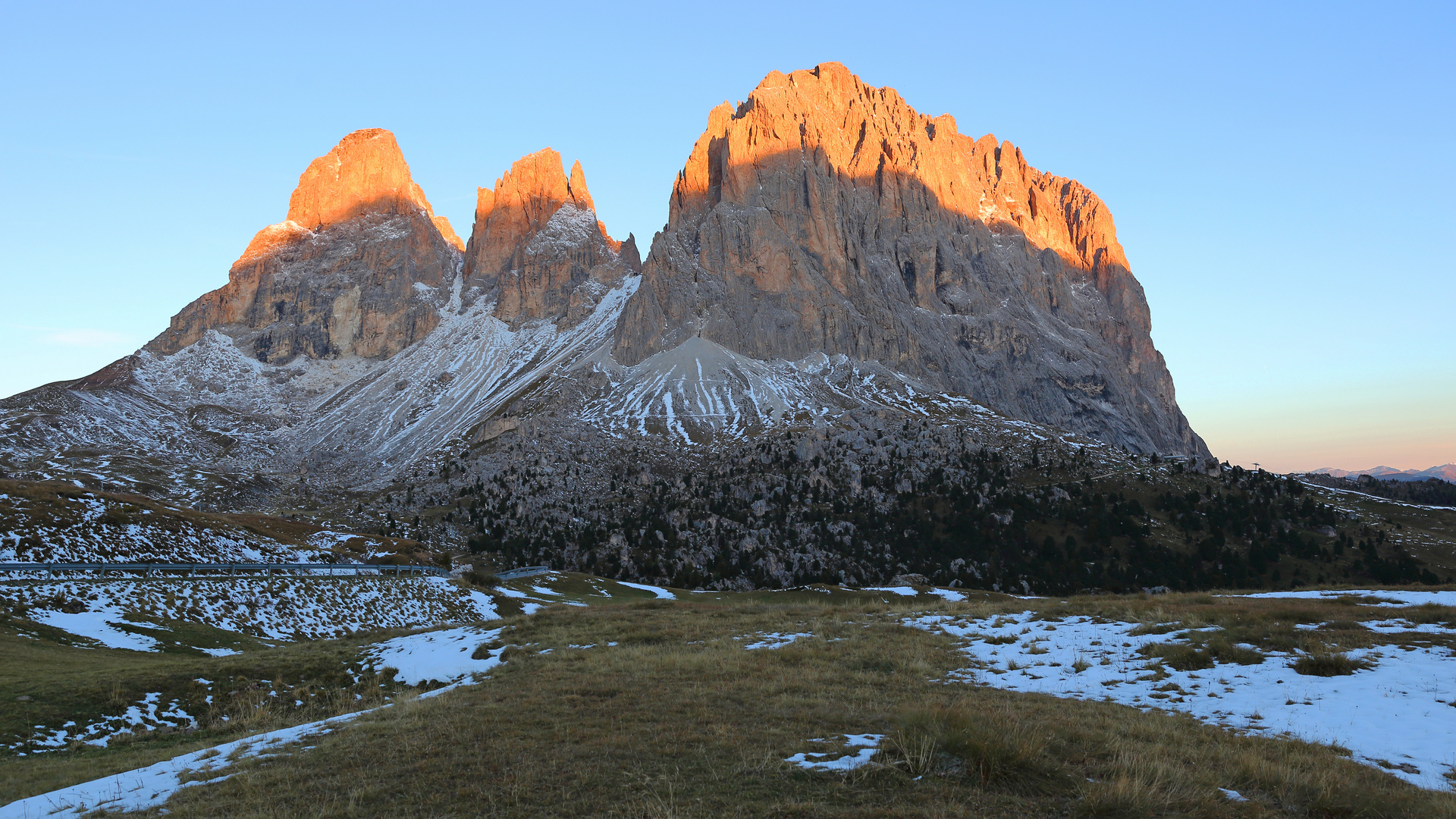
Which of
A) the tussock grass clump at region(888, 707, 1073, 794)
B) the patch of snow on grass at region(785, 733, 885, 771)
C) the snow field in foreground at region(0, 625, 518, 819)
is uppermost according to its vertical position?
the tussock grass clump at region(888, 707, 1073, 794)

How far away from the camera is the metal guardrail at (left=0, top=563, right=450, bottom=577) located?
34844mm

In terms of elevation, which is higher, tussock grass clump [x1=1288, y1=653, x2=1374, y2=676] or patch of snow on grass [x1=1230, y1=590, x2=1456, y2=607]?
tussock grass clump [x1=1288, y1=653, x2=1374, y2=676]

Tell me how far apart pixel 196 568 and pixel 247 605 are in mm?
4820

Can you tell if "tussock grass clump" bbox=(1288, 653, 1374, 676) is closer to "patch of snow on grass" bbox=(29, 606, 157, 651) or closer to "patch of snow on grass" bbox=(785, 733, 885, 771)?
"patch of snow on grass" bbox=(785, 733, 885, 771)

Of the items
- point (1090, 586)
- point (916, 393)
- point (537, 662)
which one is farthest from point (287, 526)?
point (916, 393)

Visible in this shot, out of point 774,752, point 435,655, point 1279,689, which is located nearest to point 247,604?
point 435,655

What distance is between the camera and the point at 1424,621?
19.9 metres

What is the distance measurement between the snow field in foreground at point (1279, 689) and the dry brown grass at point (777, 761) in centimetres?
107

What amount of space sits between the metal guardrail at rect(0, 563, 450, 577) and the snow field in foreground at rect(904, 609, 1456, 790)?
120 ft

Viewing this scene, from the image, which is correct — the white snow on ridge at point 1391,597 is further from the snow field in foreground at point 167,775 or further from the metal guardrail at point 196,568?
the metal guardrail at point 196,568

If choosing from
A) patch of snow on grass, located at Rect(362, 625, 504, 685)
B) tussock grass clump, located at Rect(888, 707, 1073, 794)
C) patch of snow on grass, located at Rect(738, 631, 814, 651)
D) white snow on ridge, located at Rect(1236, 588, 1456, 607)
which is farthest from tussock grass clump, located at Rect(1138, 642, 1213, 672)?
patch of snow on grass, located at Rect(362, 625, 504, 685)

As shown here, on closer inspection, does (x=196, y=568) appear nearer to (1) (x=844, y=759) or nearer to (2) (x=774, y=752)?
(2) (x=774, y=752)

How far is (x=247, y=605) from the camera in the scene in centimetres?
3641

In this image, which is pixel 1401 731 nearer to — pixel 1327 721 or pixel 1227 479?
pixel 1327 721
